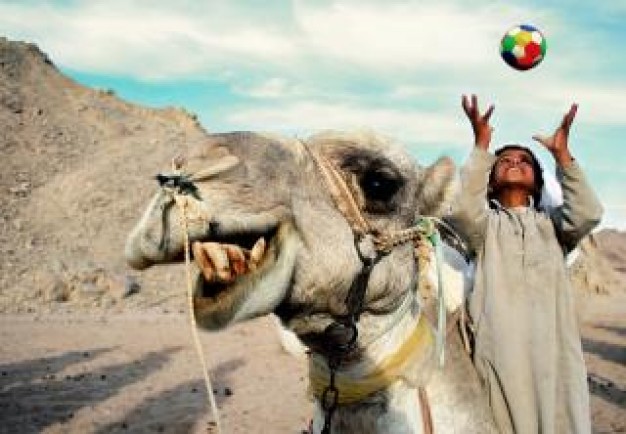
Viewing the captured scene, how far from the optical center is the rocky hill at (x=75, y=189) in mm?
24156

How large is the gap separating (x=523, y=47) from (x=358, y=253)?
1.73 m

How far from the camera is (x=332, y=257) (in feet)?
8.28

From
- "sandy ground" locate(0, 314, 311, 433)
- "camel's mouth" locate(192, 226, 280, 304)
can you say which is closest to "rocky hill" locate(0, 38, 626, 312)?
"sandy ground" locate(0, 314, 311, 433)

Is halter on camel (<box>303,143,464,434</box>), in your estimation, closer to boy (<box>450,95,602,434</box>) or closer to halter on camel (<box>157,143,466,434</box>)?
halter on camel (<box>157,143,466,434</box>)

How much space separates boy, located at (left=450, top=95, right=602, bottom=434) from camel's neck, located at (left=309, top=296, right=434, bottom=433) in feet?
1.56

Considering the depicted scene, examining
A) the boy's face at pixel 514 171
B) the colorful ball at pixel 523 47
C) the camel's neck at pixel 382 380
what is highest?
the colorful ball at pixel 523 47

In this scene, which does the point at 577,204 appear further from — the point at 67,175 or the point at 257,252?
the point at 67,175

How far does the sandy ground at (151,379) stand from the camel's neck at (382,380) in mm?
6976

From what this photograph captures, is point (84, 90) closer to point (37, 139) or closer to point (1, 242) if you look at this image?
point (37, 139)

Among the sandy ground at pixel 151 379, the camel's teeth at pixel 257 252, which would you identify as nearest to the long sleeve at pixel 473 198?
the camel's teeth at pixel 257 252

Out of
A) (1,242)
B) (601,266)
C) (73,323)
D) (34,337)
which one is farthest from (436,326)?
(601,266)

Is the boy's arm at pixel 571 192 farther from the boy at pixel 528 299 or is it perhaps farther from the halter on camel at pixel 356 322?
the halter on camel at pixel 356 322

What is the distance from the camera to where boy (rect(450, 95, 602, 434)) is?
3256 millimetres

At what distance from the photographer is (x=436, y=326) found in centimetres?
322
